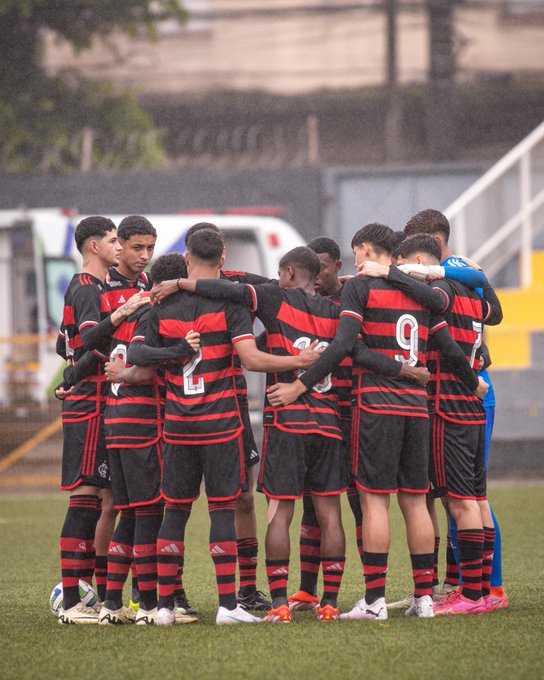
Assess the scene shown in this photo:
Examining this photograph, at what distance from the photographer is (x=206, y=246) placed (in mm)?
5867

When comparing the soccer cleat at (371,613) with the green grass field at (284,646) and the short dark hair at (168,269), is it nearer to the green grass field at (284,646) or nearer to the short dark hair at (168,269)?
the green grass field at (284,646)

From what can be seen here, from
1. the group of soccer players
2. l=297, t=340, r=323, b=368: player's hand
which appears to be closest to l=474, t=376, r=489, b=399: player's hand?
the group of soccer players

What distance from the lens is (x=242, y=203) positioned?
18734 mm

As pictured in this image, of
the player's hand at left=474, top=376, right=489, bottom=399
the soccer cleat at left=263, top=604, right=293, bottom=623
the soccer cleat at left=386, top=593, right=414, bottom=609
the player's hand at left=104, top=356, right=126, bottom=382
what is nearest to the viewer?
the soccer cleat at left=263, top=604, right=293, bottom=623

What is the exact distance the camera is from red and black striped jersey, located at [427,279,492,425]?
6.09m

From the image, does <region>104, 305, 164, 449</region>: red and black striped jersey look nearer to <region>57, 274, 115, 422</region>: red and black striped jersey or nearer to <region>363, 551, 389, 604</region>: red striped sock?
<region>57, 274, 115, 422</region>: red and black striped jersey

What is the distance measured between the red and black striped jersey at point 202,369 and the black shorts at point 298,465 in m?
A: 0.21

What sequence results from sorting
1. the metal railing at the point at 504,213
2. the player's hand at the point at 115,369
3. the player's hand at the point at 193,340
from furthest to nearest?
the metal railing at the point at 504,213
the player's hand at the point at 115,369
the player's hand at the point at 193,340

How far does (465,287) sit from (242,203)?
41.7ft

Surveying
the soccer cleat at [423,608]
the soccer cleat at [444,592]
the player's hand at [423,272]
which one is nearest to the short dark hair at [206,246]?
the player's hand at [423,272]

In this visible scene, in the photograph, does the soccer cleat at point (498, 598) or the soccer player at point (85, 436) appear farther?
the soccer cleat at point (498, 598)

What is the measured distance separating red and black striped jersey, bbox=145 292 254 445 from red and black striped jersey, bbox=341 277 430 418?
1.94 feet

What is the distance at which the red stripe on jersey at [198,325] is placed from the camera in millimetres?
5766

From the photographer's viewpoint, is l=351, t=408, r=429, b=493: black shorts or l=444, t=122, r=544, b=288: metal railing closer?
l=351, t=408, r=429, b=493: black shorts
